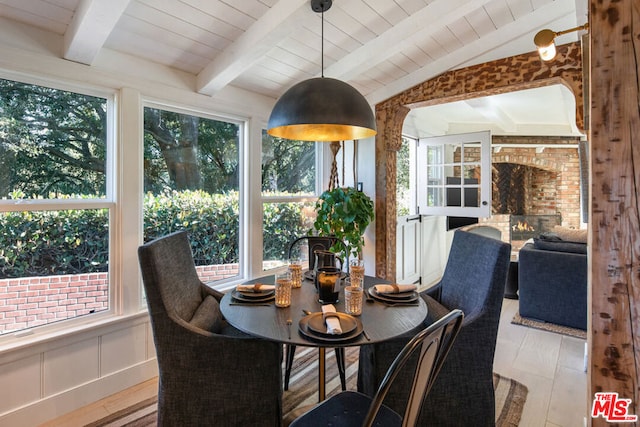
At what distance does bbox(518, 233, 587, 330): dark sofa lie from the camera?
316cm

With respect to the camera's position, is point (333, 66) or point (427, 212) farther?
point (427, 212)

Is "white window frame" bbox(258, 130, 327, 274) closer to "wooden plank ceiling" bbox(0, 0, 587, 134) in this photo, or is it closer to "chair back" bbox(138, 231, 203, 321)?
"wooden plank ceiling" bbox(0, 0, 587, 134)

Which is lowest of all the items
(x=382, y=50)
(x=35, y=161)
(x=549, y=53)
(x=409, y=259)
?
(x=409, y=259)

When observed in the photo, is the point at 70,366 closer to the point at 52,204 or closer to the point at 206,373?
the point at 52,204

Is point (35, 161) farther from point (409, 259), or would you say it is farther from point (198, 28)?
point (409, 259)

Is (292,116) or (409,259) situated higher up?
(292,116)

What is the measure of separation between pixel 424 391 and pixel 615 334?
0.66 m

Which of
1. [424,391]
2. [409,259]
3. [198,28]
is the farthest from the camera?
[409,259]

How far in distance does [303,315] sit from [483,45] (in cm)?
266

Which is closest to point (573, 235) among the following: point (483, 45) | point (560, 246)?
point (560, 246)

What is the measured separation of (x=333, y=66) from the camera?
2883mm

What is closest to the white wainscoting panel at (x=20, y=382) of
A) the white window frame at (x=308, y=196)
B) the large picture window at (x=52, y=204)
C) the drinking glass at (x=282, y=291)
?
the large picture window at (x=52, y=204)

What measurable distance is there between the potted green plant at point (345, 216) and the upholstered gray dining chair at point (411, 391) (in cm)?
169

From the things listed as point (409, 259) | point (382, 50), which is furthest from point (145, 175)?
point (409, 259)
